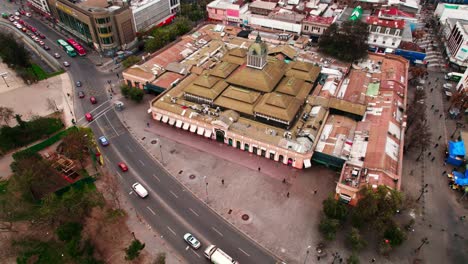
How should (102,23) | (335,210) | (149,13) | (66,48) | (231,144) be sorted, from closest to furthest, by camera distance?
(335,210), (231,144), (102,23), (66,48), (149,13)

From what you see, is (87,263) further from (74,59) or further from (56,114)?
(74,59)

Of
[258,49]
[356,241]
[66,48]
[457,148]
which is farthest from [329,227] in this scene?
[66,48]

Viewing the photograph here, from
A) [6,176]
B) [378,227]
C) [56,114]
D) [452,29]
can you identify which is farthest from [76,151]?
[452,29]

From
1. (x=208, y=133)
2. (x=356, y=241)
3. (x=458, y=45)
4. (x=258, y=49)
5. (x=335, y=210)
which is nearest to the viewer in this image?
(x=356, y=241)

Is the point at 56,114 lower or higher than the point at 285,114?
lower

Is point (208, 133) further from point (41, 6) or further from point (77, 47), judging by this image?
point (41, 6)

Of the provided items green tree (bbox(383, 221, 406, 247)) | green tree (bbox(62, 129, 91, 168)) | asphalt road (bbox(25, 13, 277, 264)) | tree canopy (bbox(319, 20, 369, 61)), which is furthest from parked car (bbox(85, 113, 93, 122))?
tree canopy (bbox(319, 20, 369, 61))

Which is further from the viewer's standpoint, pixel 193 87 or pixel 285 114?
pixel 193 87

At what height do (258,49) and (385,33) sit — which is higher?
(258,49)
